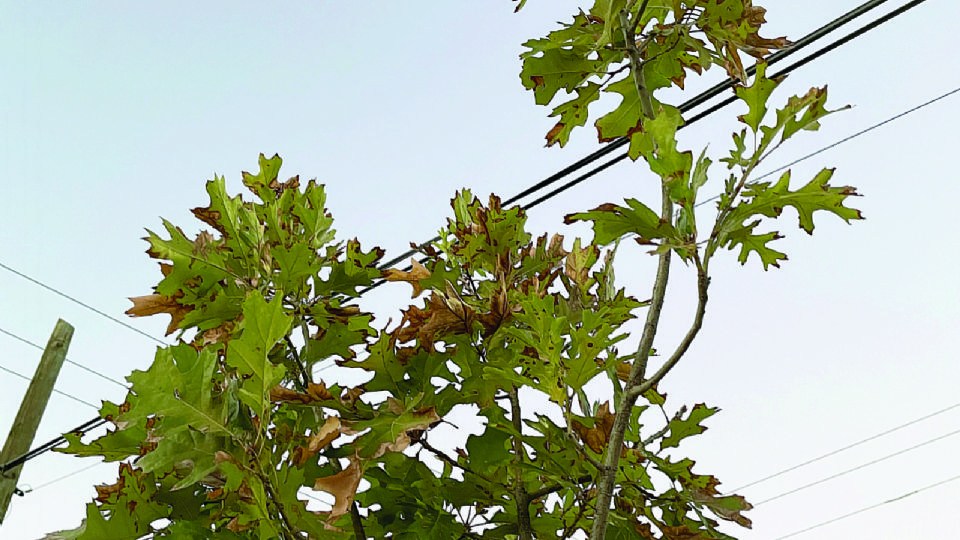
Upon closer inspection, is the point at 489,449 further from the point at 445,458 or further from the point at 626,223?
the point at 626,223

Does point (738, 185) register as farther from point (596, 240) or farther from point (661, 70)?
point (661, 70)

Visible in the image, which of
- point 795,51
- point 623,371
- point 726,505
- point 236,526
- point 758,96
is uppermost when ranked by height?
point 795,51

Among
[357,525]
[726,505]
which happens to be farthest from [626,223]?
[357,525]

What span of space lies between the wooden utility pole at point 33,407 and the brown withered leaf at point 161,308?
14.4ft

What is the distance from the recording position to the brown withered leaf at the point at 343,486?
81 centimetres

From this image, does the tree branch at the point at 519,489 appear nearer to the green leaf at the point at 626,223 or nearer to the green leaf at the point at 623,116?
the green leaf at the point at 626,223

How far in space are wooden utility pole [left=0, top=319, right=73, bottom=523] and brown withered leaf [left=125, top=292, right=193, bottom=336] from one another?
438 cm

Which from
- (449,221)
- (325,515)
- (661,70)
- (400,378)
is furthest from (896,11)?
(325,515)

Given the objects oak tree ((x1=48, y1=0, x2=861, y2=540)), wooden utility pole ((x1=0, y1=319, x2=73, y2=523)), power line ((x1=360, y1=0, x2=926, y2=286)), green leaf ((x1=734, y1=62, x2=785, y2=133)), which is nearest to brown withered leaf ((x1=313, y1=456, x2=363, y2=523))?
oak tree ((x1=48, y1=0, x2=861, y2=540))

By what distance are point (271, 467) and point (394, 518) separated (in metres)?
0.24

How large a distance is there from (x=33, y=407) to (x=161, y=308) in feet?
15.5

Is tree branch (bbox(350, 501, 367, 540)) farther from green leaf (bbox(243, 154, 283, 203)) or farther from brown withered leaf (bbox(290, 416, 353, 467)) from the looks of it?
green leaf (bbox(243, 154, 283, 203))

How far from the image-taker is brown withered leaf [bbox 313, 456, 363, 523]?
0.81m

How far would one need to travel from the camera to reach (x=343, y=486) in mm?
840
